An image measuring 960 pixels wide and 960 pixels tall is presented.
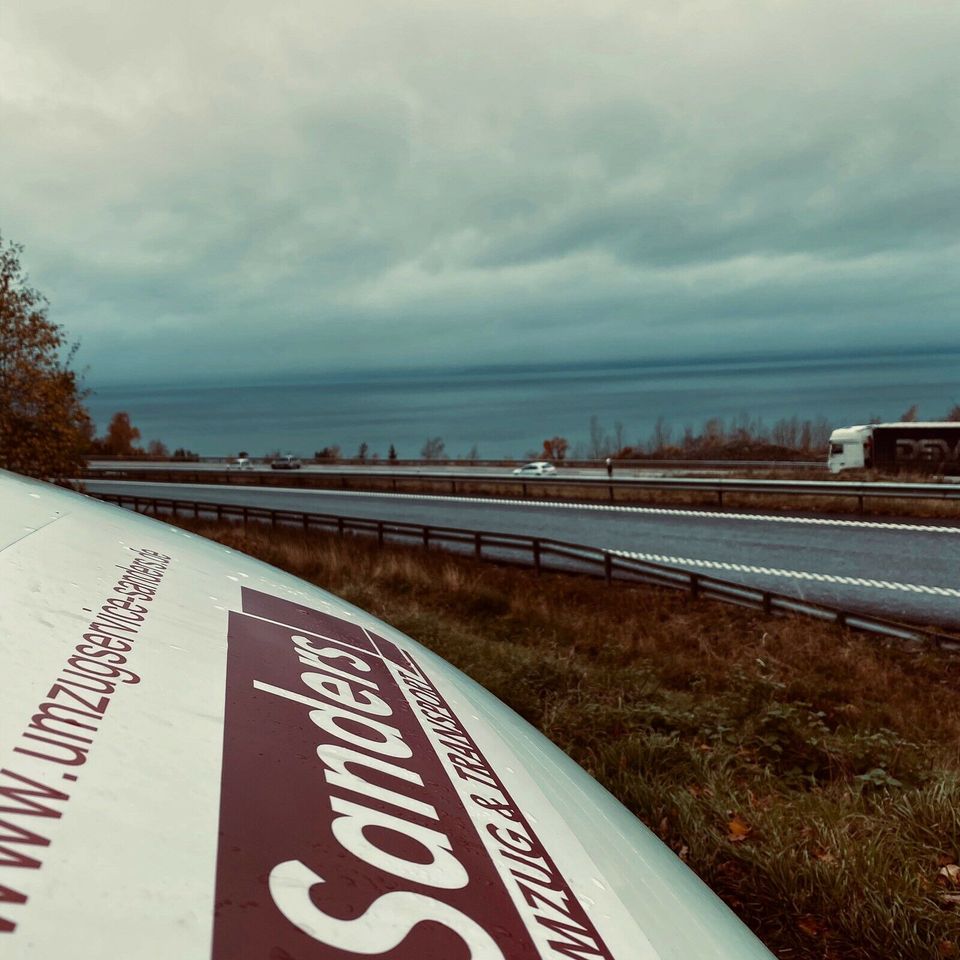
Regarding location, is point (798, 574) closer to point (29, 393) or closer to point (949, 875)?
point (949, 875)

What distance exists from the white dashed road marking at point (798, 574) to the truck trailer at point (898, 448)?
69.6ft

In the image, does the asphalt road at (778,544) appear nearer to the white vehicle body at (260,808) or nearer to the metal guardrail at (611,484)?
the metal guardrail at (611,484)

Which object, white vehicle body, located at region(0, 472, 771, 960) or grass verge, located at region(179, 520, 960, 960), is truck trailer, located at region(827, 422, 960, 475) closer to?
grass verge, located at region(179, 520, 960, 960)

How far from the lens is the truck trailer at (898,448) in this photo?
28.8 meters

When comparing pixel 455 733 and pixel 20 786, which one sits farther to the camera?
pixel 455 733

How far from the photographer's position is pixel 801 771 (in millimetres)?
4891

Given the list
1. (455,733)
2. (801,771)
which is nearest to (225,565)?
(455,733)

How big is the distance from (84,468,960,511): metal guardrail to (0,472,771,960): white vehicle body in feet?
63.4


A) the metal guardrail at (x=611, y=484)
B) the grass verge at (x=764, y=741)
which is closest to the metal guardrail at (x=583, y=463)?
the metal guardrail at (x=611, y=484)

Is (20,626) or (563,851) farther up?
(20,626)

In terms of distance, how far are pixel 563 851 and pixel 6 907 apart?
1080 mm

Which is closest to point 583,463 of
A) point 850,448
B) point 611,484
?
point 850,448

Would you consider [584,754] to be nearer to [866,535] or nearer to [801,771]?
[801,771]

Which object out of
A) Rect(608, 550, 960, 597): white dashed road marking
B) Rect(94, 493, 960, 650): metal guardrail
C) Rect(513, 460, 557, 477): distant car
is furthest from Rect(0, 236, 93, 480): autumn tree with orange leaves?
Rect(513, 460, 557, 477): distant car
